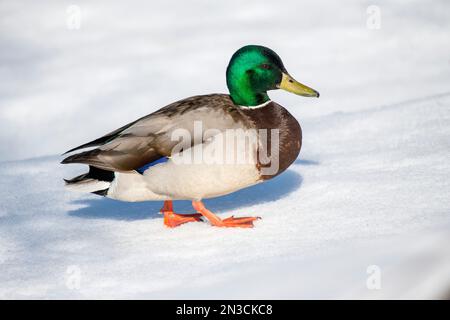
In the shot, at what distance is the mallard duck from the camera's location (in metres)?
4.24

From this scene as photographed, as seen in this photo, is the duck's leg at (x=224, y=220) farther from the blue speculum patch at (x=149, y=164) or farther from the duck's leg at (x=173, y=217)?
the blue speculum patch at (x=149, y=164)

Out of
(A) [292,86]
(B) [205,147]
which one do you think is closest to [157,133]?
(B) [205,147]

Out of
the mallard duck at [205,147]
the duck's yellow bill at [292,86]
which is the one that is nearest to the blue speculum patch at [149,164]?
the mallard duck at [205,147]

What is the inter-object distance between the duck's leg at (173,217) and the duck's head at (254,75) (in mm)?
685

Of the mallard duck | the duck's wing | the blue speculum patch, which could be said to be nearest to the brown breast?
the mallard duck

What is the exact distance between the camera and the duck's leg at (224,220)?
173 inches

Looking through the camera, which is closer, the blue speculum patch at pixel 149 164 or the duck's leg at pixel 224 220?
the blue speculum patch at pixel 149 164

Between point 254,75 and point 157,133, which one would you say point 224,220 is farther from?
point 254,75

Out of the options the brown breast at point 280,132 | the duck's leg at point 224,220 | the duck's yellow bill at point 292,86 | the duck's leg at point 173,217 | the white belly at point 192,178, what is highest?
the duck's yellow bill at point 292,86

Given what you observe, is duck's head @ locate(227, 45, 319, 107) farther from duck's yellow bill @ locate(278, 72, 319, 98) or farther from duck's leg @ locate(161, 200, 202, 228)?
duck's leg @ locate(161, 200, 202, 228)

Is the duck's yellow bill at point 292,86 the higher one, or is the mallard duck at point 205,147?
the duck's yellow bill at point 292,86

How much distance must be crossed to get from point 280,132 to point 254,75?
331mm

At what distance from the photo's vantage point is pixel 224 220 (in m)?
4.46

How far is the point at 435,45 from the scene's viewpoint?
763 cm
